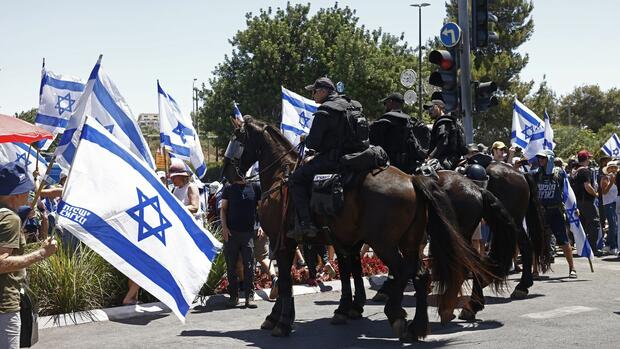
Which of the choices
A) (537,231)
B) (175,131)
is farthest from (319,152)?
(175,131)

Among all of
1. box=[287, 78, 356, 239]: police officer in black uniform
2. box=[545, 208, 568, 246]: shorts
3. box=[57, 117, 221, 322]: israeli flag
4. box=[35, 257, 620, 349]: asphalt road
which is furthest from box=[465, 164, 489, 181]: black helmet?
box=[57, 117, 221, 322]: israeli flag

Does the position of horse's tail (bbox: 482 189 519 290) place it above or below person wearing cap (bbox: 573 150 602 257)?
below

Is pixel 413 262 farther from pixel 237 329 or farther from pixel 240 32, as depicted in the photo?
pixel 240 32

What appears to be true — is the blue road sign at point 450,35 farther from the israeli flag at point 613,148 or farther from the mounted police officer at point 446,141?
the israeli flag at point 613,148

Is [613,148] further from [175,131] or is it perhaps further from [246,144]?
[246,144]

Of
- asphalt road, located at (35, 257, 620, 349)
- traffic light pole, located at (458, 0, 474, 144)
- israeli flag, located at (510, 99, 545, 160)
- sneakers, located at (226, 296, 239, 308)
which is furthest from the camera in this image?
israeli flag, located at (510, 99, 545, 160)

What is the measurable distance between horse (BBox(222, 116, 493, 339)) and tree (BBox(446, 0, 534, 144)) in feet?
133

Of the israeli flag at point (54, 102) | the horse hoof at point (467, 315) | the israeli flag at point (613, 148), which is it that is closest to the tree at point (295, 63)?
the israeli flag at point (613, 148)

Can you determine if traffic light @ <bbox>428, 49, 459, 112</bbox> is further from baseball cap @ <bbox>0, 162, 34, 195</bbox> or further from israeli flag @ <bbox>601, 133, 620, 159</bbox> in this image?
baseball cap @ <bbox>0, 162, 34, 195</bbox>

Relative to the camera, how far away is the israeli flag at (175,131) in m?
13.8

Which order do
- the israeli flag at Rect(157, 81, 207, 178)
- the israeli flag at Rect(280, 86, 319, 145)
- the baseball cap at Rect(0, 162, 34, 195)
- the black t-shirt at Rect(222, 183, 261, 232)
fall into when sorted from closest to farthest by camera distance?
the baseball cap at Rect(0, 162, 34, 195) < the black t-shirt at Rect(222, 183, 261, 232) < the israeli flag at Rect(157, 81, 207, 178) < the israeli flag at Rect(280, 86, 319, 145)

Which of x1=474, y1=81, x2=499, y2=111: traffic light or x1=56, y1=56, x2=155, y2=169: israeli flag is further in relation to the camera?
x1=474, y1=81, x2=499, y2=111: traffic light

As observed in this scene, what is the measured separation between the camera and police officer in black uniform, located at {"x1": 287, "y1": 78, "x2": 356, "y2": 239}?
26.1ft

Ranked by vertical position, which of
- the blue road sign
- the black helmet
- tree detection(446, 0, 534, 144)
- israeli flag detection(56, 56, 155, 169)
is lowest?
the black helmet
